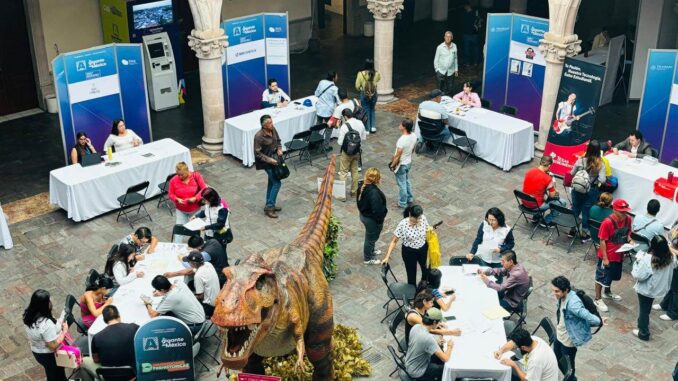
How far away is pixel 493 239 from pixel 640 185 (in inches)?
159

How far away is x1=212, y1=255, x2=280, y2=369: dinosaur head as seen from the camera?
282 inches

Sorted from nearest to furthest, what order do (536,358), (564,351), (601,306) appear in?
1. (536,358)
2. (564,351)
3. (601,306)

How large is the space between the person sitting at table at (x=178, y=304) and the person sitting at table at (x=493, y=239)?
360cm

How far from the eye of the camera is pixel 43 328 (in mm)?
9516

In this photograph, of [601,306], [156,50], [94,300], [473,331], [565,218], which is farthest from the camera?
[156,50]

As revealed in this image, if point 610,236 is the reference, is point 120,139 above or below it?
above

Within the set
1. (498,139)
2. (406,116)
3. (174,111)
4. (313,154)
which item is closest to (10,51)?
(174,111)

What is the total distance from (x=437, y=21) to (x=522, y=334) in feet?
64.9

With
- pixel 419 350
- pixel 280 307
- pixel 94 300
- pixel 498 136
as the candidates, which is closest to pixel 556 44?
pixel 498 136

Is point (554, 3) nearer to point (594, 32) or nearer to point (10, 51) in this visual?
point (594, 32)

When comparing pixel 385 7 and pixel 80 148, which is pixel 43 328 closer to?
pixel 80 148

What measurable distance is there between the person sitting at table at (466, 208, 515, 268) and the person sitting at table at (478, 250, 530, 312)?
0.44 meters

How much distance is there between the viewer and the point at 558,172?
16.1m

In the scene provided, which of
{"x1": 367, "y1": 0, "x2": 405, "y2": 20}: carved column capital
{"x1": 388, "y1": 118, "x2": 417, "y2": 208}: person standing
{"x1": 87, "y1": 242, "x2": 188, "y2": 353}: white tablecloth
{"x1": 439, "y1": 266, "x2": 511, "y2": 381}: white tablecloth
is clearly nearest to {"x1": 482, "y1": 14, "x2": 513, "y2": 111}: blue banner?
{"x1": 367, "y1": 0, "x2": 405, "y2": 20}: carved column capital
